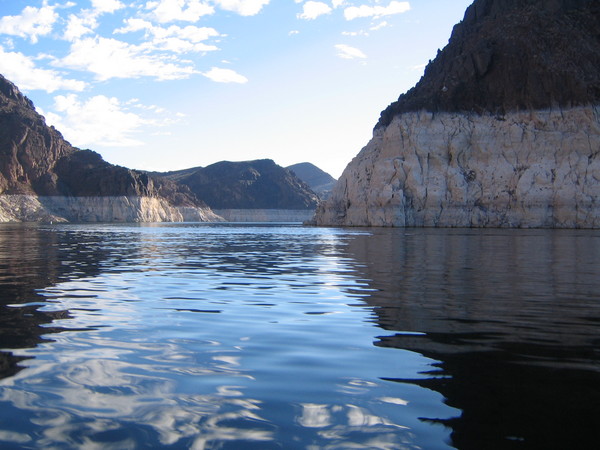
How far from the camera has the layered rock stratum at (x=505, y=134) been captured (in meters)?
77.7

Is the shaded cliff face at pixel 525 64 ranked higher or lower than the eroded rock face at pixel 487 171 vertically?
higher

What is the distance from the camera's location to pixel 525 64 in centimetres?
8275

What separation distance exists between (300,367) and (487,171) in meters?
80.8

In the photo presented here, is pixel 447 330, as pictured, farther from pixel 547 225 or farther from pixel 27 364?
pixel 547 225

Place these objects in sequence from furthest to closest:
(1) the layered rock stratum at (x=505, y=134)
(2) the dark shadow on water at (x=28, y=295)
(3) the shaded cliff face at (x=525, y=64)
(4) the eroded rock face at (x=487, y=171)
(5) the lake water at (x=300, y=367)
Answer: (3) the shaded cliff face at (x=525, y=64) → (1) the layered rock stratum at (x=505, y=134) → (4) the eroded rock face at (x=487, y=171) → (2) the dark shadow on water at (x=28, y=295) → (5) the lake water at (x=300, y=367)

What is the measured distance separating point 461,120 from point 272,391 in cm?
8431

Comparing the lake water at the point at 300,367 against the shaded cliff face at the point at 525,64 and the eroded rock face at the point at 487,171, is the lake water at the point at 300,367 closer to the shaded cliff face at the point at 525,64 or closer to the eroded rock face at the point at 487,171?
the eroded rock face at the point at 487,171

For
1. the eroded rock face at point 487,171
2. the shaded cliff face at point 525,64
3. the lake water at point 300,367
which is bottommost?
the lake water at point 300,367

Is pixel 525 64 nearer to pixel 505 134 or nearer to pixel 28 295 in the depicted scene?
pixel 505 134

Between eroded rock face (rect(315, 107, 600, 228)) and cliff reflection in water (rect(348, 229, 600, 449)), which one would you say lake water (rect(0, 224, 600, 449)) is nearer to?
cliff reflection in water (rect(348, 229, 600, 449))

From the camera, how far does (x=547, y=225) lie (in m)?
77.1

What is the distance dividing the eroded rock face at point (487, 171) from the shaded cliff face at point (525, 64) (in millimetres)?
1809

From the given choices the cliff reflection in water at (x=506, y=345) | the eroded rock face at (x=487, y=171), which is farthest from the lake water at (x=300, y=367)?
the eroded rock face at (x=487, y=171)

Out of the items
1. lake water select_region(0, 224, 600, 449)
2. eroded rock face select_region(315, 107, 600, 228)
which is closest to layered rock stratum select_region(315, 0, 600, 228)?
eroded rock face select_region(315, 107, 600, 228)
